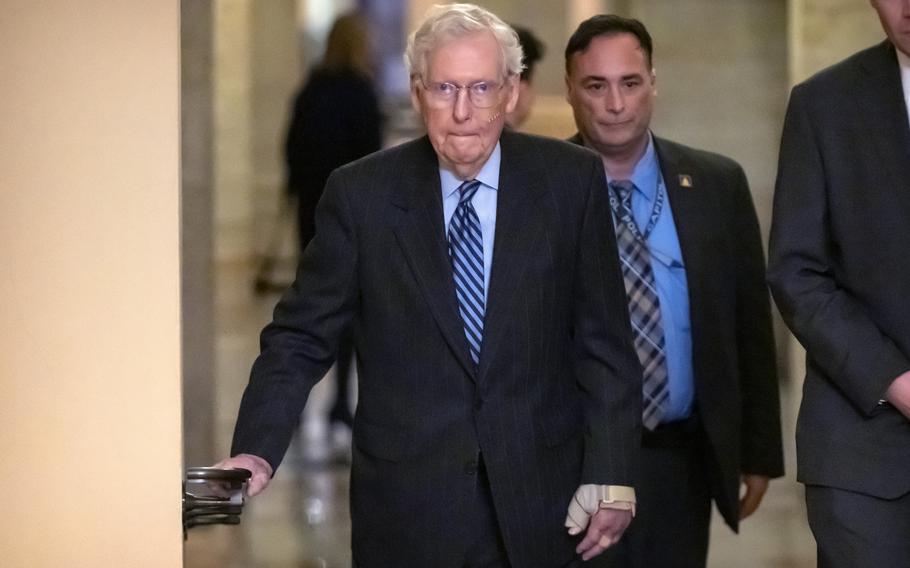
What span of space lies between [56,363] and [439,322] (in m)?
1.06

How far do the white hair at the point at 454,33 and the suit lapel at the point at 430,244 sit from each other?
0.22m

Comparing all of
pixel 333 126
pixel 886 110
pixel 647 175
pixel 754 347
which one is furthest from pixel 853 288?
pixel 333 126

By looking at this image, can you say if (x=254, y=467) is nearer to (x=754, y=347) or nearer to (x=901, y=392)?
(x=901, y=392)

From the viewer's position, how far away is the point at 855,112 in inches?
135

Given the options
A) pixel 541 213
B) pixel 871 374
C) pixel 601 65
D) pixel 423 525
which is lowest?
pixel 423 525

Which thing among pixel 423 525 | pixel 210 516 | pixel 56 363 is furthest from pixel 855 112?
pixel 56 363

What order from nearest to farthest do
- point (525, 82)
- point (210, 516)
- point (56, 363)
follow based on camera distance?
point (56, 363), point (210, 516), point (525, 82)

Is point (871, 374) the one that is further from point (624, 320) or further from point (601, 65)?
point (601, 65)

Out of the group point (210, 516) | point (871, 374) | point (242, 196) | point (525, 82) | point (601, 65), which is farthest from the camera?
point (242, 196)

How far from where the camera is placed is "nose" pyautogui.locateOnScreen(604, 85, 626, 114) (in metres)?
4.39

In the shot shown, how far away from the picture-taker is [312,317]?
3.43 meters

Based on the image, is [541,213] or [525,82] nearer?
[541,213]

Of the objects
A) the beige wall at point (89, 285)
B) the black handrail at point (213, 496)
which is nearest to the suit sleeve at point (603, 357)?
the black handrail at point (213, 496)

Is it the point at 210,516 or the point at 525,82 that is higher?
the point at 525,82
